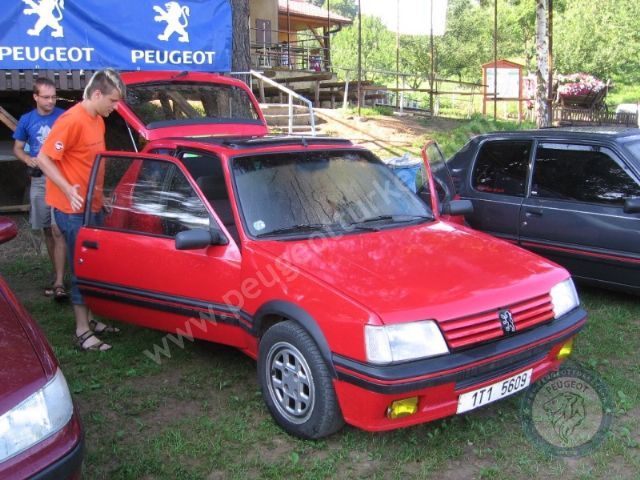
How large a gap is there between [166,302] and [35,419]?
1.82m

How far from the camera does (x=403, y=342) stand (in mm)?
2863

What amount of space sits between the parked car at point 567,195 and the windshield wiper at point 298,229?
2.61 metres

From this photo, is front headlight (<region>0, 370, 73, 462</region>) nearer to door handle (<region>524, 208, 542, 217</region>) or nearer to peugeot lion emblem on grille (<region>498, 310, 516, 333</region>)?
peugeot lion emblem on grille (<region>498, 310, 516, 333</region>)

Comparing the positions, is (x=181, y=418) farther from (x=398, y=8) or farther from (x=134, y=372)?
(x=398, y=8)

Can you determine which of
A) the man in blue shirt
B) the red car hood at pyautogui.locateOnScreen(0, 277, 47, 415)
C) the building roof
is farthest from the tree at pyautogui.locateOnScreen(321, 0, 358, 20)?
the red car hood at pyautogui.locateOnScreen(0, 277, 47, 415)

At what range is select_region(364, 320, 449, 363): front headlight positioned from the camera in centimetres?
284

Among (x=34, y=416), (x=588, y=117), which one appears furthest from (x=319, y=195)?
(x=588, y=117)

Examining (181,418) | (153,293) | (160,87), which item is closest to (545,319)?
(181,418)

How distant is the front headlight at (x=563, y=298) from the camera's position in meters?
3.42

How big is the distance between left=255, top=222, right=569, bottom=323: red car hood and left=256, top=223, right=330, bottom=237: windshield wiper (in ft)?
0.41

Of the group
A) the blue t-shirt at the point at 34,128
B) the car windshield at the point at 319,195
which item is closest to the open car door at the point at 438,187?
the car windshield at the point at 319,195

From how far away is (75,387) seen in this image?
4.04 m

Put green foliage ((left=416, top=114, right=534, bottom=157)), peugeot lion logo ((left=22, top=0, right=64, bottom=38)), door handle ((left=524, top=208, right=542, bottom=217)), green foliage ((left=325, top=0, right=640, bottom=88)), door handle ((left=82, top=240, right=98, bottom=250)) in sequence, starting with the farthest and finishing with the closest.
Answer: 1. green foliage ((left=325, top=0, right=640, bottom=88))
2. green foliage ((left=416, top=114, right=534, bottom=157))
3. peugeot lion logo ((left=22, top=0, right=64, bottom=38))
4. door handle ((left=524, top=208, right=542, bottom=217))
5. door handle ((left=82, top=240, right=98, bottom=250))

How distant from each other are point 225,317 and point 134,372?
959 mm
